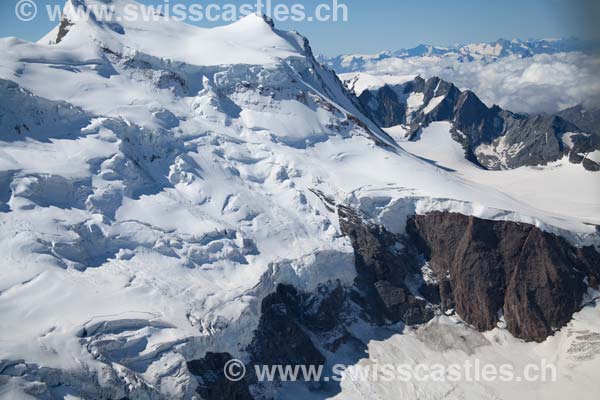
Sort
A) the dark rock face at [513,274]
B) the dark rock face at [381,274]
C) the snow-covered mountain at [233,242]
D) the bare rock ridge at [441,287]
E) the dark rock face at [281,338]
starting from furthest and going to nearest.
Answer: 1. the dark rock face at [381,274]
2. the dark rock face at [513,274]
3. the bare rock ridge at [441,287]
4. the dark rock face at [281,338]
5. the snow-covered mountain at [233,242]

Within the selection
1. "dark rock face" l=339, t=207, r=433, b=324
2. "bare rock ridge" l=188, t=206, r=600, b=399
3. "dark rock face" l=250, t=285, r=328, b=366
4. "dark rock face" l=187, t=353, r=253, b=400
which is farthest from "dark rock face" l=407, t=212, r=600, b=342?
"dark rock face" l=187, t=353, r=253, b=400

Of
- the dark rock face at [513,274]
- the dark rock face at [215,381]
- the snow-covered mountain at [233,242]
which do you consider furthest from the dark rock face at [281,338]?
the dark rock face at [513,274]

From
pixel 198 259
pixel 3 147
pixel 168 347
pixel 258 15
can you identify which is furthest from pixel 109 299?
pixel 258 15

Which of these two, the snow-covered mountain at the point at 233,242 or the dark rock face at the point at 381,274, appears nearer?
the snow-covered mountain at the point at 233,242

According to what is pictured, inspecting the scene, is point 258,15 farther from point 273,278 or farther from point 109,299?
point 109,299

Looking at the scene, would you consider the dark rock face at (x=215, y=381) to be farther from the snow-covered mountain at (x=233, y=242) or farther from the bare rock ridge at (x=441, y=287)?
the bare rock ridge at (x=441, y=287)
